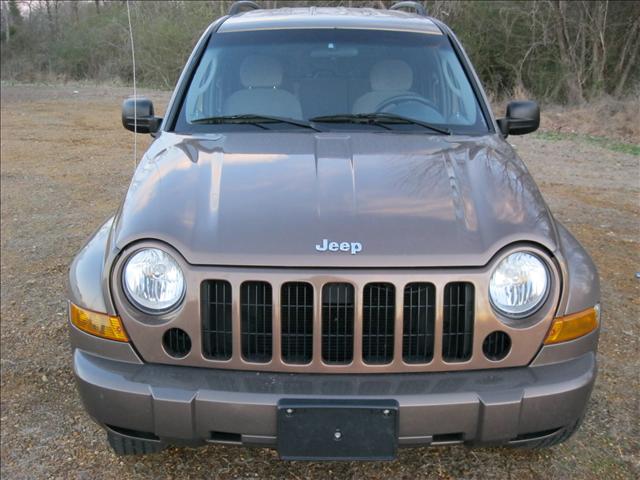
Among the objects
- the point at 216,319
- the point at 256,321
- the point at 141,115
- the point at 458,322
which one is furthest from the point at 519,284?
the point at 141,115

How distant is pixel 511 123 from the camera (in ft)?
12.3

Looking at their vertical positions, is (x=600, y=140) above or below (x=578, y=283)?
below

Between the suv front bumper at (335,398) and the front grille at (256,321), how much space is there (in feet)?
0.25

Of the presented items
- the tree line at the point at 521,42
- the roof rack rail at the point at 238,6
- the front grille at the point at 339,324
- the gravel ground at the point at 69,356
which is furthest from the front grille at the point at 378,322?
the tree line at the point at 521,42

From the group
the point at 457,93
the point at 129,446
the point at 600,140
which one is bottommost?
the point at 600,140

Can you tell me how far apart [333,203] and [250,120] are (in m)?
1.08

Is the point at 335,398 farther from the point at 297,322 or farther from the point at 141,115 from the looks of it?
the point at 141,115

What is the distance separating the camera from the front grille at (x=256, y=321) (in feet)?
7.29

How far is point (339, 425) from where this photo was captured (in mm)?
2137

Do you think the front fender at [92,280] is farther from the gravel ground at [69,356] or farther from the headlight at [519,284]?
the headlight at [519,284]

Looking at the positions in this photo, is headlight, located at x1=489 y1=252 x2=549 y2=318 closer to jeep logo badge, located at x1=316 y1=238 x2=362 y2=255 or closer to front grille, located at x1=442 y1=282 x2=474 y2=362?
front grille, located at x1=442 y1=282 x2=474 y2=362

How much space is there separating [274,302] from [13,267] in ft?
12.3

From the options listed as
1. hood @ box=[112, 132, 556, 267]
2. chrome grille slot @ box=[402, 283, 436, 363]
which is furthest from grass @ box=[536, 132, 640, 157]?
chrome grille slot @ box=[402, 283, 436, 363]

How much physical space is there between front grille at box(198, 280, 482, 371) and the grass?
8771 mm
